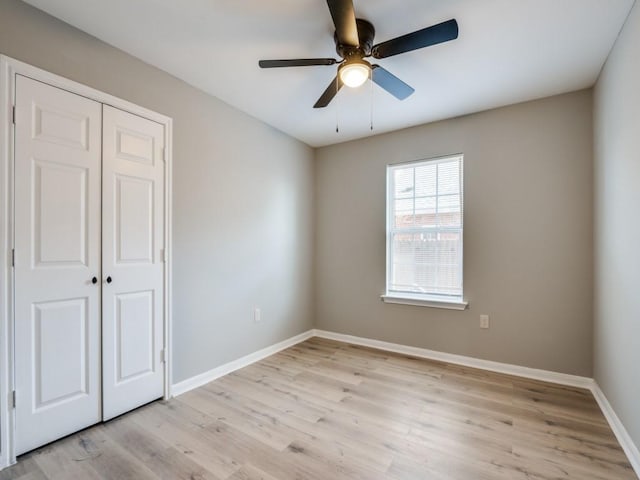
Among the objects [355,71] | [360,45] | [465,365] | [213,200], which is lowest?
[465,365]

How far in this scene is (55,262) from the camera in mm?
1852

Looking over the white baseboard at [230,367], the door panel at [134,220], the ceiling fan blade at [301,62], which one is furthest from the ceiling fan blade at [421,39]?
the white baseboard at [230,367]

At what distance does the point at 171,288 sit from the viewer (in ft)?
8.04

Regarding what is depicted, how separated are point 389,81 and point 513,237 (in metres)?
1.89

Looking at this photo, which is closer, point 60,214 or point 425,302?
point 60,214

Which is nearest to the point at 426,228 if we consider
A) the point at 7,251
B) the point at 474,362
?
the point at 474,362

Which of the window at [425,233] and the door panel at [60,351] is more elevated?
the window at [425,233]

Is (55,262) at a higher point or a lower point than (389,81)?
lower

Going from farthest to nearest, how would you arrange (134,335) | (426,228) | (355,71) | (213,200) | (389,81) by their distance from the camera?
(426,228) < (213,200) < (134,335) < (389,81) < (355,71)

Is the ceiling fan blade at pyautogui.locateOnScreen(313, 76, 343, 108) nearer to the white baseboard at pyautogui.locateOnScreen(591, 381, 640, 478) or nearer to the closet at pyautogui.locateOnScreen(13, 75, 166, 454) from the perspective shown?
the closet at pyautogui.locateOnScreen(13, 75, 166, 454)

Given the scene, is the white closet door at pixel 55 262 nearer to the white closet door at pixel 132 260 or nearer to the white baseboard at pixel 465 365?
the white closet door at pixel 132 260

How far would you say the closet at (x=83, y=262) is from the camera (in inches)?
68.6

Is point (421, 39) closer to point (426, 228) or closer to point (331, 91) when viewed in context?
point (331, 91)

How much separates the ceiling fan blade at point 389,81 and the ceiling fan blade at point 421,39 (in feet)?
0.47
